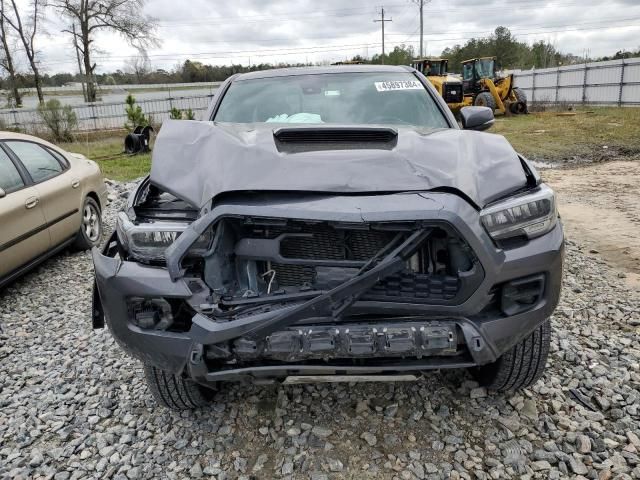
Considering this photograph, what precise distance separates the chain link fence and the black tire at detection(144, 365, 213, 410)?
58.3ft

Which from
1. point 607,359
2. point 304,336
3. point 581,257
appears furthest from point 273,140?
point 581,257

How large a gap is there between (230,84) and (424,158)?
2.32 m

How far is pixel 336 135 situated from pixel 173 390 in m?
1.55

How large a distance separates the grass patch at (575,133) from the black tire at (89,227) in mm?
9532

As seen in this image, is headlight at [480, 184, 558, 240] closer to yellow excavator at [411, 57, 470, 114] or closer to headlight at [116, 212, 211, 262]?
headlight at [116, 212, 211, 262]

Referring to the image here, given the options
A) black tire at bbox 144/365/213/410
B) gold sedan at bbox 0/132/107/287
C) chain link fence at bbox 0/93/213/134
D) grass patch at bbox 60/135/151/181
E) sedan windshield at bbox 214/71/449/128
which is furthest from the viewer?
chain link fence at bbox 0/93/213/134

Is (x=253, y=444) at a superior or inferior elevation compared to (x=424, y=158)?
inferior

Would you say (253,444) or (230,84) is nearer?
(253,444)

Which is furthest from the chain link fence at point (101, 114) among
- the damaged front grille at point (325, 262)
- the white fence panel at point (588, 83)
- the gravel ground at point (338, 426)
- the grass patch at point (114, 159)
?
the damaged front grille at point (325, 262)

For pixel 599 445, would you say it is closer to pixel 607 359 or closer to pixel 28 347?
pixel 607 359

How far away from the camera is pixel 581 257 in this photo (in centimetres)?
488

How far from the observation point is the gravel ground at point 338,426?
7.56 feet

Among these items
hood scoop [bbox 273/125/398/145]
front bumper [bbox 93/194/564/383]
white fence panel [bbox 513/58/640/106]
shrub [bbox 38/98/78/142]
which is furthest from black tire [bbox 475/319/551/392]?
white fence panel [bbox 513/58/640/106]

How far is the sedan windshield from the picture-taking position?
3.49 meters
